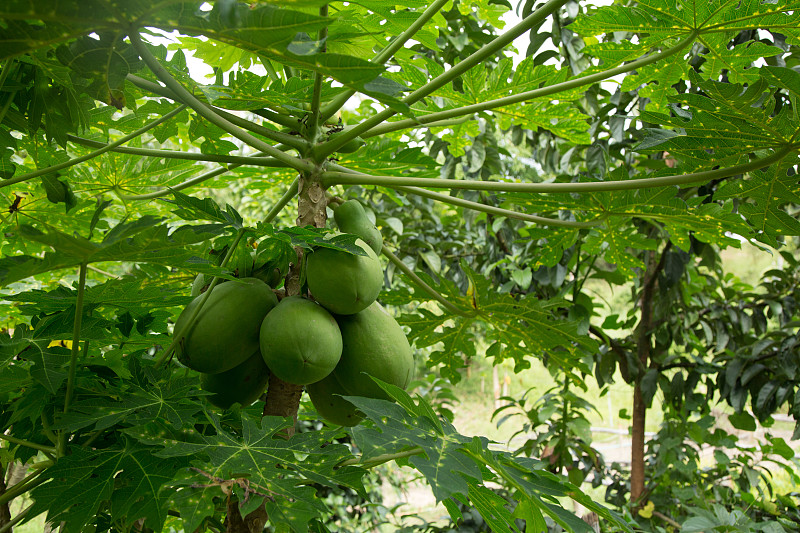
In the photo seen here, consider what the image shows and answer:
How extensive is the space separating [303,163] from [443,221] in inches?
84.7

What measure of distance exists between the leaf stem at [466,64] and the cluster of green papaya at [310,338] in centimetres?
16

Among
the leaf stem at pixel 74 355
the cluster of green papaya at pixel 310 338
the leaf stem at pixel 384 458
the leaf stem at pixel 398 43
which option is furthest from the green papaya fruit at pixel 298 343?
the leaf stem at pixel 398 43

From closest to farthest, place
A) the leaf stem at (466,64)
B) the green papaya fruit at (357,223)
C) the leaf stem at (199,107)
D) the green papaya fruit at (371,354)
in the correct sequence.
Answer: the leaf stem at (199,107) → the leaf stem at (466,64) → the green papaya fruit at (371,354) → the green papaya fruit at (357,223)

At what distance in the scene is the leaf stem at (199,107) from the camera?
58cm

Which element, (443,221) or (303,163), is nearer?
(303,163)

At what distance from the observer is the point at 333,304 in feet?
2.71

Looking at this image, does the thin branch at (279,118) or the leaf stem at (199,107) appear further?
the thin branch at (279,118)

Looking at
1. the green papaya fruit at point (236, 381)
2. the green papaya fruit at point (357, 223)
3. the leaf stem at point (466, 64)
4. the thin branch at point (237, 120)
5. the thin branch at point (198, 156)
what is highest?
the leaf stem at point (466, 64)

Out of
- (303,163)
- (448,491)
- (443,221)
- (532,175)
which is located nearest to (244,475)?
(448,491)

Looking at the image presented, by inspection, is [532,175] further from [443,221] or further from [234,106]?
[234,106]

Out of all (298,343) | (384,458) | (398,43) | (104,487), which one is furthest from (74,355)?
(398,43)

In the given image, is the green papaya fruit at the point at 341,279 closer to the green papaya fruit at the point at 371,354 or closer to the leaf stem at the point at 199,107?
the green papaya fruit at the point at 371,354

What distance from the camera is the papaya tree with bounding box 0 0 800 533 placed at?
1.97 ft

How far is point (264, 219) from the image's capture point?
0.98 m
